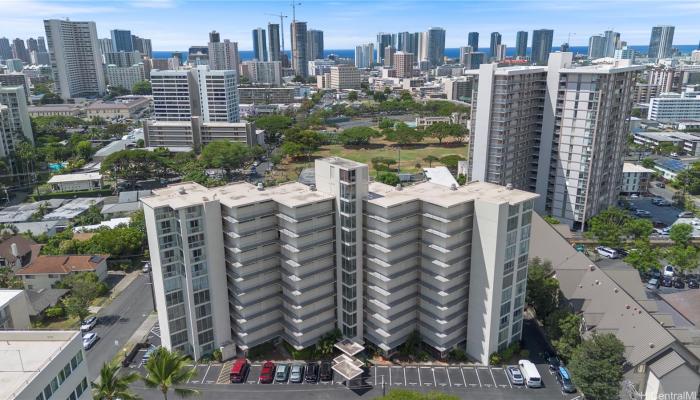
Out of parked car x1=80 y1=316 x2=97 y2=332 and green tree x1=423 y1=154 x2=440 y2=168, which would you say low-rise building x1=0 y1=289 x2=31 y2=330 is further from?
green tree x1=423 y1=154 x2=440 y2=168

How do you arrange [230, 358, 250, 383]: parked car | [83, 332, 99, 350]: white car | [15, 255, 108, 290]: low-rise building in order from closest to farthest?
[230, 358, 250, 383]: parked car, [83, 332, 99, 350]: white car, [15, 255, 108, 290]: low-rise building

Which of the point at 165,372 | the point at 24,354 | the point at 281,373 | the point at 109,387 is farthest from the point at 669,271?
the point at 24,354

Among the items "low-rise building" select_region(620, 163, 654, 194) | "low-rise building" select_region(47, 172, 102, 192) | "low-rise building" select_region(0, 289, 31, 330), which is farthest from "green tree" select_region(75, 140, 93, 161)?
"low-rise building" select_region(620, 163, 654, 194)

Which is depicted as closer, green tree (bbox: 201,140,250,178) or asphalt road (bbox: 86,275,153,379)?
asphalt road (bbox: 86,275,153,379)

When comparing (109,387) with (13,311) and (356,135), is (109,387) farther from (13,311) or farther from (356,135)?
(356,135)

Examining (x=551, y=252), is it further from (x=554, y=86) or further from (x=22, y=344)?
(x=22, y=344)

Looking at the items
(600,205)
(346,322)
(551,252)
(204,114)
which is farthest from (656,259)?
(204,114)

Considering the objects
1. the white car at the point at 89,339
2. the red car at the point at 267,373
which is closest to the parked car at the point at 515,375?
the red car at the point at 267,373
